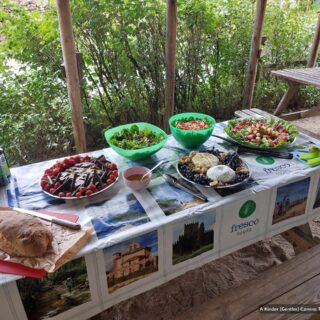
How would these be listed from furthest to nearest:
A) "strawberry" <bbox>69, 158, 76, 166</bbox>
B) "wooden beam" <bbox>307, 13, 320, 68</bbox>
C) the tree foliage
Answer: "wooden beam" <bbox>307, 13, 320, 68</bbox>
the tree foliage
"strawberry" <bbox>69, 158, 76, 166</bbox>

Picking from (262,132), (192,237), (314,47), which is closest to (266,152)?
(262,132)

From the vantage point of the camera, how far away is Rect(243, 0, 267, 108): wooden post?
9.88 ft

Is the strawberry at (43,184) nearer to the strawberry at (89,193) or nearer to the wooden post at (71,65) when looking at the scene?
the strawberry at (89,193)

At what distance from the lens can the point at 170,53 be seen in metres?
2.55

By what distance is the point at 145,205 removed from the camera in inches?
45.2

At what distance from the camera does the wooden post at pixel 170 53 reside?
7.80ft

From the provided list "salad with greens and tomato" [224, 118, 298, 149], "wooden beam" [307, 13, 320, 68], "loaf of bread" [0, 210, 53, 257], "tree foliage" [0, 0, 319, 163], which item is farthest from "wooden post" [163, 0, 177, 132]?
"wooden beam" [307, 13, 320, 68]

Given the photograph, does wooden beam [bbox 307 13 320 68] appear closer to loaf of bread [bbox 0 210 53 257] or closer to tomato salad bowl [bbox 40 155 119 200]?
tomato salad bowl [bbox 40 155 119 200]

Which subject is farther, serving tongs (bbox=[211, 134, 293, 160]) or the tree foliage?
the tree foliage

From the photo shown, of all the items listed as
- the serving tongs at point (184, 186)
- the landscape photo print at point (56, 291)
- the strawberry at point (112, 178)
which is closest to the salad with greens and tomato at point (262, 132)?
the serving tongs at point (184, 186)

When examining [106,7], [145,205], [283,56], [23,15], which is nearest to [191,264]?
[145,205]

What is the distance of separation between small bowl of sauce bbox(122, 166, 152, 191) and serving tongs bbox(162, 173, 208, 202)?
0.10m

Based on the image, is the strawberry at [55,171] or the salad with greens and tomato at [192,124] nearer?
the strawberry at [55,171]

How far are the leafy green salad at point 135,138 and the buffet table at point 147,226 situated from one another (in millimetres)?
90
